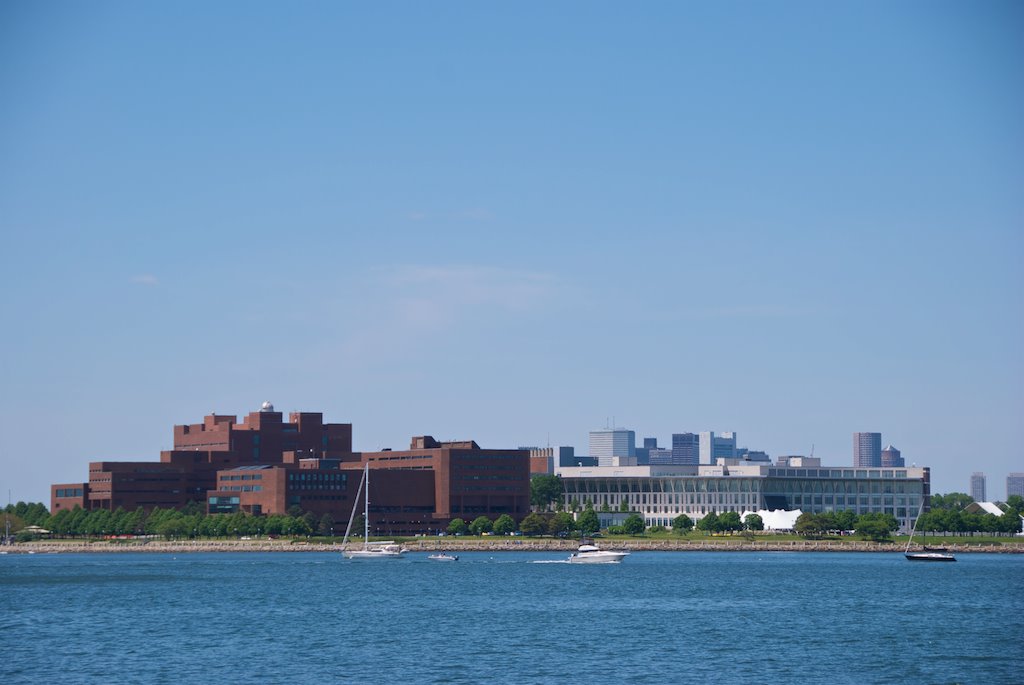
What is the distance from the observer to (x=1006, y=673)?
6550 cm

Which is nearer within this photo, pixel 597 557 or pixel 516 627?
pixel 516 627

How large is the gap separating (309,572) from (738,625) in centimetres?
7443

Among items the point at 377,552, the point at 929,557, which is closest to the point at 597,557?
the point at 377,552

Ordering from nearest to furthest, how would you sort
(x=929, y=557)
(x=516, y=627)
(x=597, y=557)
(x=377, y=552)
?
(x=516, y=627) → (x=597, y=557) → (x=929, y=557) → (x=377, y=552)

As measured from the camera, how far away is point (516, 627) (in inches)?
3452

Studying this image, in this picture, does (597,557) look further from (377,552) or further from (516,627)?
(516,627)

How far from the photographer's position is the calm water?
67.2m

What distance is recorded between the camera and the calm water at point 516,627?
67.2 meters

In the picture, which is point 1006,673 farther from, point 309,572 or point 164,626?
point 309,572

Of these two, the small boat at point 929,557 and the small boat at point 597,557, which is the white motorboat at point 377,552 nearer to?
the small boat at point 597,557

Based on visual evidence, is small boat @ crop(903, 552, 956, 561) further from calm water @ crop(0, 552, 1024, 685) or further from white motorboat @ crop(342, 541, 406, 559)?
white motorboat @ crop(342, 541, 406, 559)

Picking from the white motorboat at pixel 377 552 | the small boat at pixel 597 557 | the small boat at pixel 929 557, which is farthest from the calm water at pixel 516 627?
the white motorboat at pixel 377 552

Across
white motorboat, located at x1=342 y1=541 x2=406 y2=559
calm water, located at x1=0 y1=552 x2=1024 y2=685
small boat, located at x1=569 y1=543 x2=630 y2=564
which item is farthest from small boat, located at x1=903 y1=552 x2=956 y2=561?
white motorboat, located at x1=342 y1=541 x2=406 y2=559

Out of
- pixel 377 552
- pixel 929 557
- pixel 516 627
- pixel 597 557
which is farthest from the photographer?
pixel 377 552
